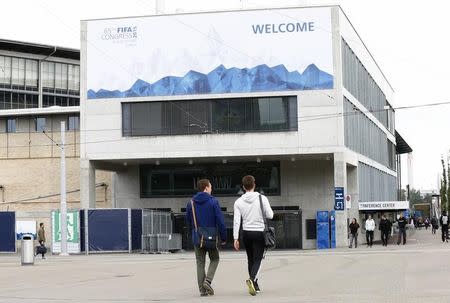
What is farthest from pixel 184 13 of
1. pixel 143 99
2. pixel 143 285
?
pixel 143 285

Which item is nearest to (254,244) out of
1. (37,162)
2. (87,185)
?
(87,185)

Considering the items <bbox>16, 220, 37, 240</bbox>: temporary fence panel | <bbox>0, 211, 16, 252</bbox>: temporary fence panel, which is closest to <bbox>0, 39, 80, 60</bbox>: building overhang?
<bbox>16, 220, 37, 240</bbox>: temporary fence panel

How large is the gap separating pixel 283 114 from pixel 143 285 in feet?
106

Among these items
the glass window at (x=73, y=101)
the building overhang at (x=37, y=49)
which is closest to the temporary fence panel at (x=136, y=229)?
the building overhang at (x=37, y=49)

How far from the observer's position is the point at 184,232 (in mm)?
51781

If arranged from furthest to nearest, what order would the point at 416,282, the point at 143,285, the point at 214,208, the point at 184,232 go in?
the point at 184,232
the point at 143,285
the point at 416,282
the point at 214,208

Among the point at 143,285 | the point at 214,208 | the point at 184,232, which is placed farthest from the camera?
the point at 184,232

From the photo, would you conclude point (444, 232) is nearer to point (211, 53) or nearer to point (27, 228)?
point (211, 53)

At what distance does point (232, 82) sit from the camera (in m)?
48.1

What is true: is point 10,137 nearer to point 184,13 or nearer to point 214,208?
point 184,13

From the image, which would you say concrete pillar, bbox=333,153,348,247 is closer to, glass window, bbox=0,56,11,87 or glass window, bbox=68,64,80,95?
glass window, bbox=0,56,11,87

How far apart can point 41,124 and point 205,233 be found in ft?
146

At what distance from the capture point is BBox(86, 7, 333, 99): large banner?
155 ft

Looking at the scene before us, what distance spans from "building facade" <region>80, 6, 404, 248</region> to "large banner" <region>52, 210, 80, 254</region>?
5782 millimetres
